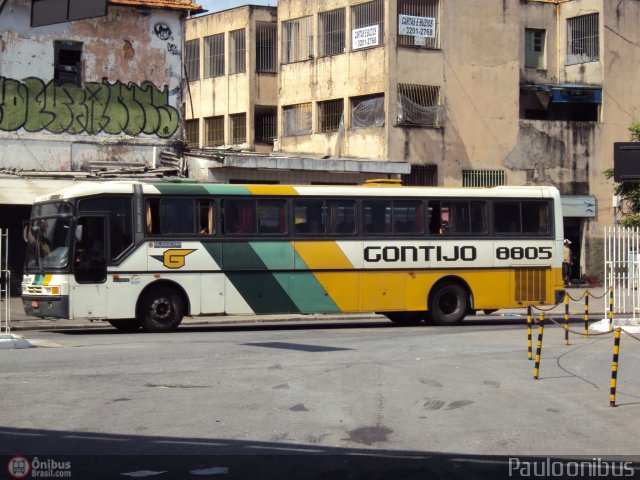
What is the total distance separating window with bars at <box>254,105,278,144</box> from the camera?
51.4 metres

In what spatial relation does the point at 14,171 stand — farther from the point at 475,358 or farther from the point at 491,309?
the point at 475,358

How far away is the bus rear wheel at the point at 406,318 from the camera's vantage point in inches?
1027

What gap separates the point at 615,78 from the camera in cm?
4628

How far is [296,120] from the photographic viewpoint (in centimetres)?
4684

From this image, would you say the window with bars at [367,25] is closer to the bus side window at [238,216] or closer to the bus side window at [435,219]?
the bus side window at [435,219]

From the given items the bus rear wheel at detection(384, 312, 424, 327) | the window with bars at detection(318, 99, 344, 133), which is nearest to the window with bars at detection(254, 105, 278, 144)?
the window with bars at detection(318, 99, 344, 133)

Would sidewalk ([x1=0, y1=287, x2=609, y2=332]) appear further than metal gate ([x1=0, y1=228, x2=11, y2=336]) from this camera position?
Yes

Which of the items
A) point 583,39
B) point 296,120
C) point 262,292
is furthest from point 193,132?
point 262,292

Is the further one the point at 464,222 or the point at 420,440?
the point at 464,222

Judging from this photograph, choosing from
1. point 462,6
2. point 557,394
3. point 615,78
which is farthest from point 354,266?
point 615,78

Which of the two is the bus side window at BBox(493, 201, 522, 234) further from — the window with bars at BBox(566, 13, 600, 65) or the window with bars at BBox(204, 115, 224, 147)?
the window with bars at BBox(204, 115, 224, 147)

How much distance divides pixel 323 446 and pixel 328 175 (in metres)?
28.6

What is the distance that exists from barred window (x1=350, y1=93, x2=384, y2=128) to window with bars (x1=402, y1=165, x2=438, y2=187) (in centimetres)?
229

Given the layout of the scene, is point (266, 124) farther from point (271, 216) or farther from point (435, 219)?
point (271, 216)
